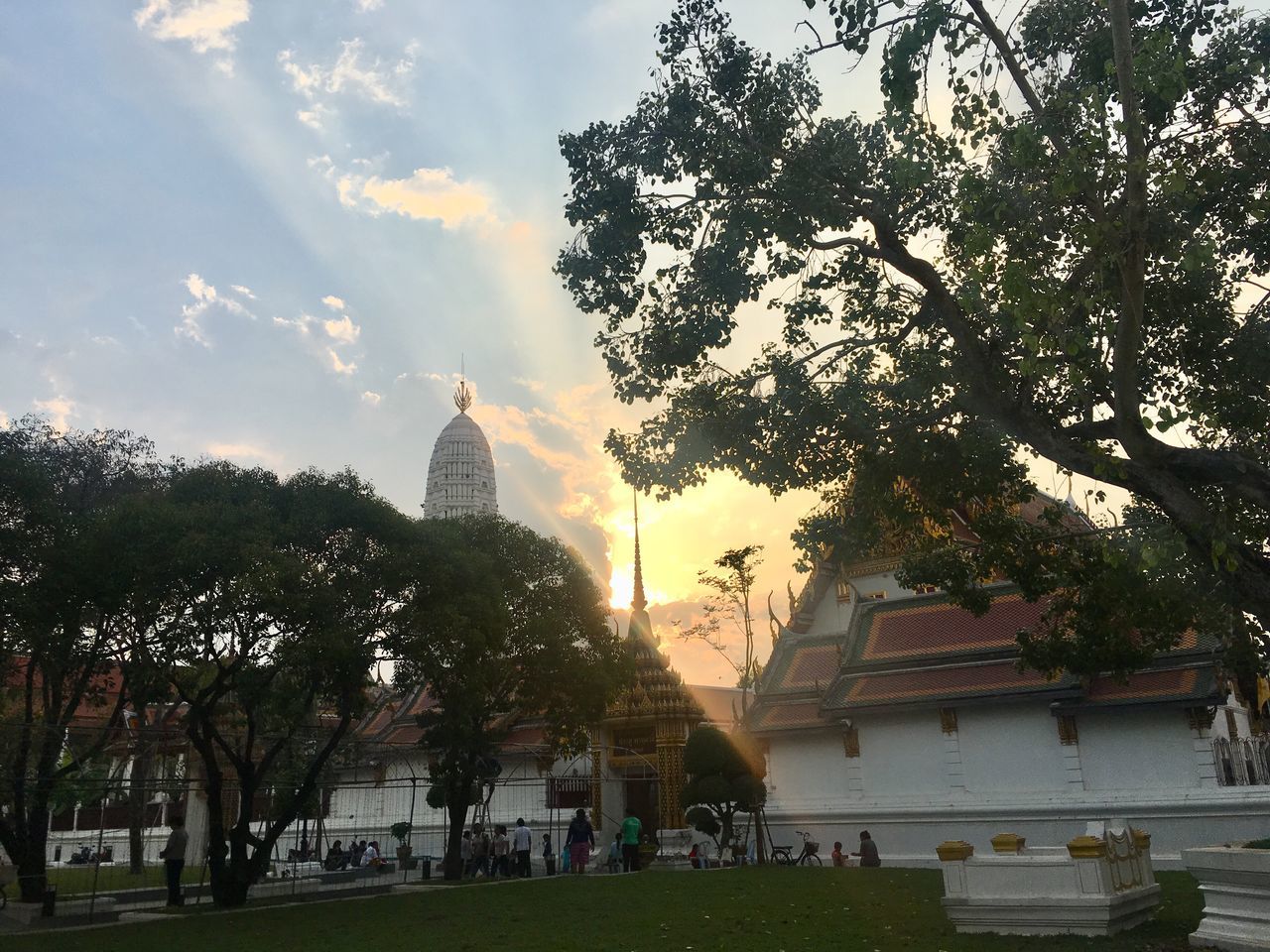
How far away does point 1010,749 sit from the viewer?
2252 centimetres

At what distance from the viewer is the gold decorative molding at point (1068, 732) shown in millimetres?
21750

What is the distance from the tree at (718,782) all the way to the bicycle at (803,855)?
1.30 m

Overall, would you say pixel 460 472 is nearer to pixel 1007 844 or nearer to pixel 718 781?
pixel 718 781

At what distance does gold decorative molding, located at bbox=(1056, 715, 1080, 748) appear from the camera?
71.4ft

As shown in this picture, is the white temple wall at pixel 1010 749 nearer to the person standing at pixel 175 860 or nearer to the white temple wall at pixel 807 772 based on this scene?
the white temple wall at pixel 807 772

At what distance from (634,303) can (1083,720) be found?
15.4 m

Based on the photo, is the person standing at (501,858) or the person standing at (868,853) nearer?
the person standing at (868,853)

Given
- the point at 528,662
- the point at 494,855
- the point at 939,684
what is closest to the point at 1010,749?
A: the point at 939,684

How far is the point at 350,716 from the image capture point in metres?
18.6

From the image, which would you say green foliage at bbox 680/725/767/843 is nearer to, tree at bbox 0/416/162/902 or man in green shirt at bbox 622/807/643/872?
man in green shirt at bbox 622/807/643/872

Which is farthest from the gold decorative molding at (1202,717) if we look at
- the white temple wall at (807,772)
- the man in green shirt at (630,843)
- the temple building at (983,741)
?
the man in green shirt at (630,843)

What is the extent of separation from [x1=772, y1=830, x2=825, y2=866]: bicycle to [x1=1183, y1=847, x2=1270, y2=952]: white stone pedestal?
606 inches

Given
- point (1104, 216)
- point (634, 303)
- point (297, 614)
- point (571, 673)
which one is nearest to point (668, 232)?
point (634, 303)

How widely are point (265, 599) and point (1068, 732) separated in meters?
16.7
